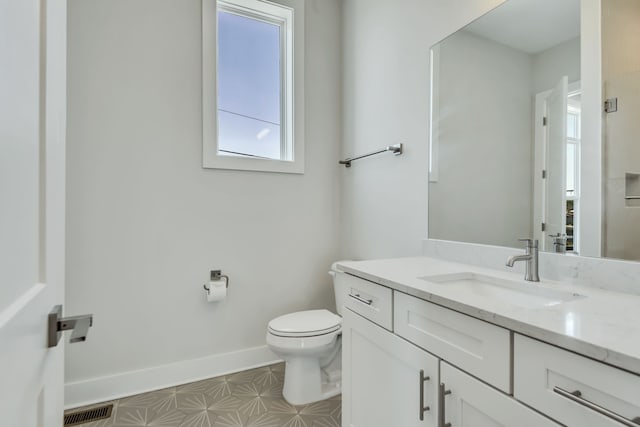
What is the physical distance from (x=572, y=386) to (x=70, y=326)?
0.96 meters

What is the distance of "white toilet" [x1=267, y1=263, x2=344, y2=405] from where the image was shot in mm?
1719

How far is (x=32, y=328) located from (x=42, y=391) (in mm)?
149

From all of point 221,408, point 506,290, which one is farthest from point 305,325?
point 506,290

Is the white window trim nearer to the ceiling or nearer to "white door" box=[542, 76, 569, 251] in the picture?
the ceiling

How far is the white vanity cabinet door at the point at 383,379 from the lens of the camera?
0.95 meters

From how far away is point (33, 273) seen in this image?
526 millimetres

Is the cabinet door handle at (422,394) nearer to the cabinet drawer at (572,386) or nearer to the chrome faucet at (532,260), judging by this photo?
the cabinet drawer at (572,386)

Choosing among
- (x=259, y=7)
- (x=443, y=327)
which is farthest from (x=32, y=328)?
(x=259, y=7)

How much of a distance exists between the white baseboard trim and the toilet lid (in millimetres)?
555

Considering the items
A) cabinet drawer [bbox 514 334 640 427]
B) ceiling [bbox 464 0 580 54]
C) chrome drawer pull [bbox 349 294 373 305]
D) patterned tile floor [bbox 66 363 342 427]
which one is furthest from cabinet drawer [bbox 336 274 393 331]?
ceiling [bbox 464 0 580 54]

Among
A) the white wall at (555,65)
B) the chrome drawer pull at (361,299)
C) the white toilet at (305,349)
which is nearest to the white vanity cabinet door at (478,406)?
the chrome drawer pull at (361,299)

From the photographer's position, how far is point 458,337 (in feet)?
2.82

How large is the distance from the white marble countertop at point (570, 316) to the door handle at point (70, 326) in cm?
83

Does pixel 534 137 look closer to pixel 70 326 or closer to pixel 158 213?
pixel 70 326
